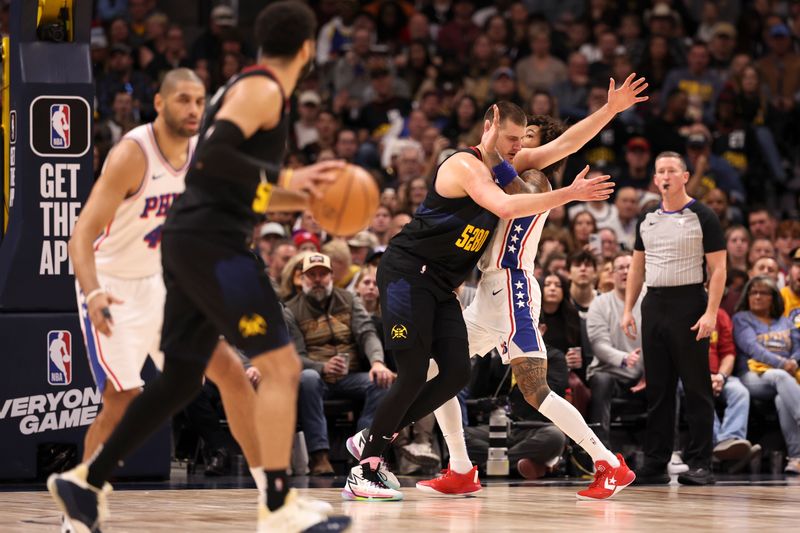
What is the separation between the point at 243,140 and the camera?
4.79 meters

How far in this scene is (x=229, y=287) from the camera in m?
4.74

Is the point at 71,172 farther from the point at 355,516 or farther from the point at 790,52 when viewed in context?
the point at 790,52

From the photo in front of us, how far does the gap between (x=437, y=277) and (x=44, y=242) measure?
8.38 ft

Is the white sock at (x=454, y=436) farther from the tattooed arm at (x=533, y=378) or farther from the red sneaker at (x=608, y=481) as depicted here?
the red sneaker at (x=608, y=481)

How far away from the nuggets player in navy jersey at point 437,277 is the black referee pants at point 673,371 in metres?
2.01

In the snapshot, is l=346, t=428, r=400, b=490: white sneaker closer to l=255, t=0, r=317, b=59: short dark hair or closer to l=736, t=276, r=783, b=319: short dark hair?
l=255, t=0, r=317, b=59: short dark hair

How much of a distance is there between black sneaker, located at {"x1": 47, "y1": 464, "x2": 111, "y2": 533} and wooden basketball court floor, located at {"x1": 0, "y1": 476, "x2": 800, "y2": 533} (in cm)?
55

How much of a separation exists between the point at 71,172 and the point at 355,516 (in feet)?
10.3

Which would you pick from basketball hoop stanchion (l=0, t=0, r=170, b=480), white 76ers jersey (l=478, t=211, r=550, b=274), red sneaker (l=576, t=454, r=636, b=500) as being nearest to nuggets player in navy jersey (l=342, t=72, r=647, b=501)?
white 76ers jersey (l=478, t=211, r=550, b=274)

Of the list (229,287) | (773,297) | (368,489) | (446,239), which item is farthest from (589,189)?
(773,297)

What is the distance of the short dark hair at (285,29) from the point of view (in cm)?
489

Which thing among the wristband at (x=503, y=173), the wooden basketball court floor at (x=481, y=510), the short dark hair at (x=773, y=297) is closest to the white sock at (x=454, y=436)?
the wooden basketball court floor at (x=481, y=510)

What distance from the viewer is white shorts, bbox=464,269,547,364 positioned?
737 cm

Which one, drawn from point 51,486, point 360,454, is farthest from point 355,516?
point 51,486
